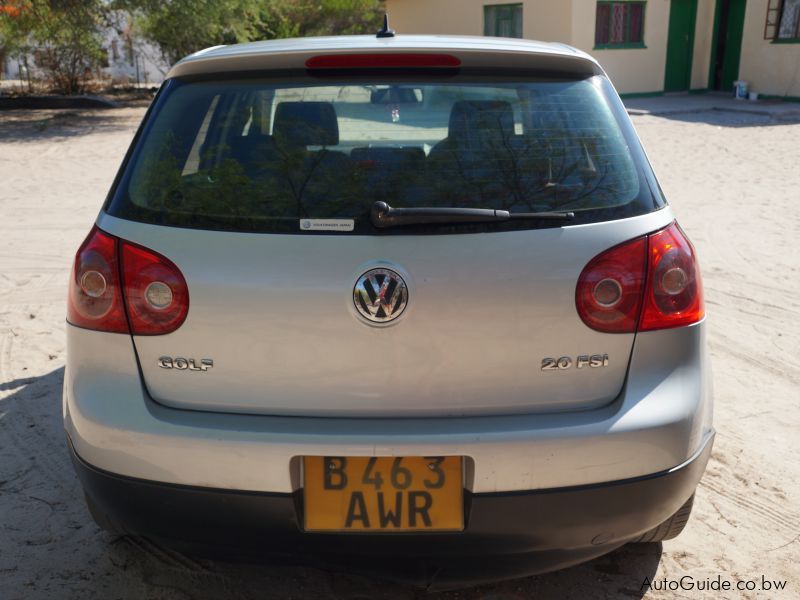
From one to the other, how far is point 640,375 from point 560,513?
1.38 ft

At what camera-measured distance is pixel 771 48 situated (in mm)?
21328

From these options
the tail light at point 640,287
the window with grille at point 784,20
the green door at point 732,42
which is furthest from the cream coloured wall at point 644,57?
the tail light at point 640,287

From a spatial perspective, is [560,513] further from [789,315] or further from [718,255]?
[718,255]

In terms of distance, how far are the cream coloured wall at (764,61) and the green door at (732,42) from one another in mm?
353

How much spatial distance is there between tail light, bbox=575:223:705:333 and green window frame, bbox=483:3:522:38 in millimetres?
21650

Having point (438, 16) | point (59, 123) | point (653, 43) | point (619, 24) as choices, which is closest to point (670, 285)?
point (59, 123)

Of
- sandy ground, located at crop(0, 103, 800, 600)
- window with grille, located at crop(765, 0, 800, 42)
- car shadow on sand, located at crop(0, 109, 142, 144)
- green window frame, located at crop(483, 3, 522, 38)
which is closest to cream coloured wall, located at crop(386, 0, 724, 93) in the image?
green window frame, located at crop(483, 3, 522, 38)

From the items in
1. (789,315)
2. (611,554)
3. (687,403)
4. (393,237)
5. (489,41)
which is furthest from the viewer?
(789,315)

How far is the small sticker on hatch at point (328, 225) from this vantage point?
2.15 meters

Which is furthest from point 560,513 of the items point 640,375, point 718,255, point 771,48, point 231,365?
point 771,48

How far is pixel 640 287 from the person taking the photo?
7.32ft

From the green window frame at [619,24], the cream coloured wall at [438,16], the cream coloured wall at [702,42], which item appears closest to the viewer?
the green window frame at [619,24]

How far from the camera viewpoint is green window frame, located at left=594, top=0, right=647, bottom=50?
2188 cm

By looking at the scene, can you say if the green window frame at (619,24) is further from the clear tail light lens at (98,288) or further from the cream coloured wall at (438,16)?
the clear tail light lens at (98,288)
